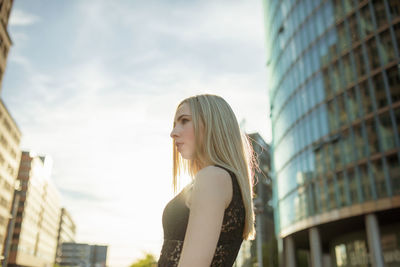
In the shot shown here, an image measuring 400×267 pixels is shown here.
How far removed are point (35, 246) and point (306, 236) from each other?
88.6 meters

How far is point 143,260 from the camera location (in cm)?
13050

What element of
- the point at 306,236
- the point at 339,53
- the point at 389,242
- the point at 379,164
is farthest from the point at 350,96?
the point at 306,236

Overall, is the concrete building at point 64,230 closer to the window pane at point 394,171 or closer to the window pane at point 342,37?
the window pane at point 342,37

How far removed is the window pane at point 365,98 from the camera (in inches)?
1077

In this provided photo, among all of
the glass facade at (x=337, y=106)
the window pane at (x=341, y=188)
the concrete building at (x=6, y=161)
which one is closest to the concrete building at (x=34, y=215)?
the concrete building at (x=6, y=161)

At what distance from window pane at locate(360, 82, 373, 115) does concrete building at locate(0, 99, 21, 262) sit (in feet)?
191

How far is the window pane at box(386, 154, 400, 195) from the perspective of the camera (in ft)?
80.6

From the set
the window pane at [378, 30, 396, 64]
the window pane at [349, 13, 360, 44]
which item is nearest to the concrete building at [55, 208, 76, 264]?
the window pane at [349, 13, 360, 44]

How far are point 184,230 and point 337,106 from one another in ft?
99.4

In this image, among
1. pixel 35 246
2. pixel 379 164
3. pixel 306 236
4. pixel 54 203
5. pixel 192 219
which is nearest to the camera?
pixel 192 219

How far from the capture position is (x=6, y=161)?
229 feet

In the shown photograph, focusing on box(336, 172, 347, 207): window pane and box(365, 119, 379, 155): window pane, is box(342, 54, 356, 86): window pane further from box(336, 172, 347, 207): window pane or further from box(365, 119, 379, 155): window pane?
box(336, 172, 347, 207): window pane

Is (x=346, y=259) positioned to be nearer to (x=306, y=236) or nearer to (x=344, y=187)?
(x=306, y=236)

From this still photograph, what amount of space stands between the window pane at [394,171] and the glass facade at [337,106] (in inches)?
2.4
